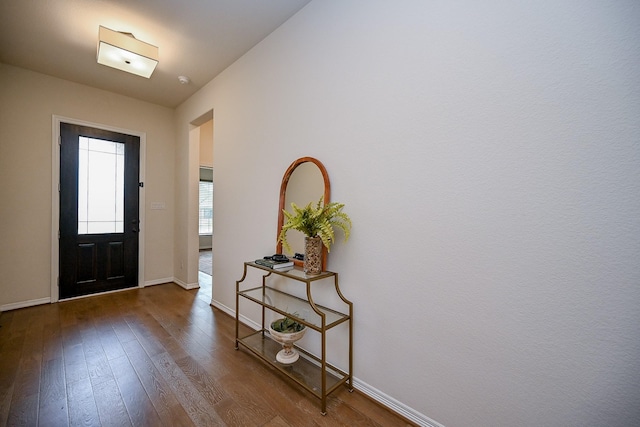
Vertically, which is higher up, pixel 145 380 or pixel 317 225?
pixel 317 225

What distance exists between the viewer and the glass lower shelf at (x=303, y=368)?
5.46 ft

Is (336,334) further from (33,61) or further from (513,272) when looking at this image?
(33,61)

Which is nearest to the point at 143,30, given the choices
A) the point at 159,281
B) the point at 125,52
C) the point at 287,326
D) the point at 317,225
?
the point at 125,52

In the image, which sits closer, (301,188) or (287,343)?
(287,343)

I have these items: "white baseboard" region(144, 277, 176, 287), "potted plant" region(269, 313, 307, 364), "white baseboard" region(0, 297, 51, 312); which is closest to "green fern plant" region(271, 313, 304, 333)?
"potted plant" region(269, 313, 307, 364)

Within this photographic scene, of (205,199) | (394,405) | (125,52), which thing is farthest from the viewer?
(205,199)

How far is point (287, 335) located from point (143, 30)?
2.91 metres

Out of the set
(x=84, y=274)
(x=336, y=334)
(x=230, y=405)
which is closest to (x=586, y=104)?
(x=336, y=334)

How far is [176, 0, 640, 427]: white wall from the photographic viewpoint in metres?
0.96

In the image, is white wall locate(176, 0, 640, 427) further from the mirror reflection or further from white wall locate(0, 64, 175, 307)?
white wall locate(0, 64, 175, 307)

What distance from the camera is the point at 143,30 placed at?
7.85ft

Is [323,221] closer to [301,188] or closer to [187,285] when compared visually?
[301,188]

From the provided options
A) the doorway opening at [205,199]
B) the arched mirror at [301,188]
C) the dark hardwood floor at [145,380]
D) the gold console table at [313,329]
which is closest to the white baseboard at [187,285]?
the doorway opening at [205,199]

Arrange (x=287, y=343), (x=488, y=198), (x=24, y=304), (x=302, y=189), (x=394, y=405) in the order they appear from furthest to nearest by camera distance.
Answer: (x=24, y=304)
(x=302, y=189)
(x=287, y=343)
(x=394, y=405)
(x=488, y=198)
